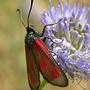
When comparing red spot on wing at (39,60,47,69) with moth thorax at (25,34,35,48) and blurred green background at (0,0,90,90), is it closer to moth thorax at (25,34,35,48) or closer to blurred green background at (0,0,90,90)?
moth thorax at (25,34,35,48)

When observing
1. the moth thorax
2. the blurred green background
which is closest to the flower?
Answer: the moth thorax

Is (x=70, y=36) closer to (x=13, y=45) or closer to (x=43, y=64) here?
(x=43, y=64)

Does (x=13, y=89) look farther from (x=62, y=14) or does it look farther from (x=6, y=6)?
(x=62, y=14)

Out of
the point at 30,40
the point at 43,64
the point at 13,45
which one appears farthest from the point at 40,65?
the point at 13,45

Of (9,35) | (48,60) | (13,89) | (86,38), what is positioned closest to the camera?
(48,60)

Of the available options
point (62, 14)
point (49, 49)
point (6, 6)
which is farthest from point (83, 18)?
point (6, 6)

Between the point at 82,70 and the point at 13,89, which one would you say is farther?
the point at 13,89

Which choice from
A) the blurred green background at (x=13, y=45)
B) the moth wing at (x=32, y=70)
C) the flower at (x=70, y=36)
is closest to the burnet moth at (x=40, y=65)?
the moth wing at (x=32, y=70)

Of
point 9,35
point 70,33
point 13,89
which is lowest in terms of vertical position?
point 13,89
